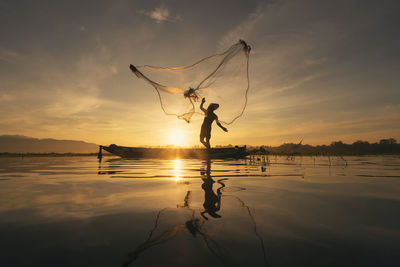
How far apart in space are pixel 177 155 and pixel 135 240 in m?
20.9

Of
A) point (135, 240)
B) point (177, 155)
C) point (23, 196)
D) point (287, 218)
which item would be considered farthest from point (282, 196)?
point (177, 155)

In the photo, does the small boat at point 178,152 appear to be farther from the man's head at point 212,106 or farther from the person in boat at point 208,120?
the man's head at point 212,106

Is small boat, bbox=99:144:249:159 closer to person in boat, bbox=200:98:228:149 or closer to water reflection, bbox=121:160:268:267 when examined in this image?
person in boat, bbox=200:98:228:149

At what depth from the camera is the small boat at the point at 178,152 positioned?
835 inches

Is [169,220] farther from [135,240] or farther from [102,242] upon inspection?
[102,242]

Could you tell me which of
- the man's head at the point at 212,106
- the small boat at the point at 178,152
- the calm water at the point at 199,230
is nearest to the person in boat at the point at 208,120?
the man's head at the point at 212,106

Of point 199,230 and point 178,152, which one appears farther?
point 178,152

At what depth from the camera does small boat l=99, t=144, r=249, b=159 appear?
69.6 ft

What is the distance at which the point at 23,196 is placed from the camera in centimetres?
438

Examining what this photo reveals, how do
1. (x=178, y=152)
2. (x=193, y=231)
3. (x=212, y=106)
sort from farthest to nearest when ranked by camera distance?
(x=178, y=152)
(x=212, y=106)
(x=193, y=231)

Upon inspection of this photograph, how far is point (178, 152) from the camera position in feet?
74.3

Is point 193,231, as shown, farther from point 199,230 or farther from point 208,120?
point 208,120

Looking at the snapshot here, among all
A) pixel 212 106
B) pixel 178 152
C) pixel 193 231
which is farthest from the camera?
pixel 178 152

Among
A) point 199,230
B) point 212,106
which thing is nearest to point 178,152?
point 212,106
